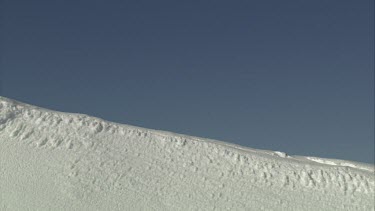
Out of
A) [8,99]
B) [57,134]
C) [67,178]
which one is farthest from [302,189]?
[8,99]

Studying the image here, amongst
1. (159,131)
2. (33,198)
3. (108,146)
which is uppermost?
(159,131)

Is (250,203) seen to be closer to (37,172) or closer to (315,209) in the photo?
(315,209)

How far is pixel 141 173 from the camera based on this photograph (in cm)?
1259

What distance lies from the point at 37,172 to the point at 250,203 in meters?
4.99

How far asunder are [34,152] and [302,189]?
652cm

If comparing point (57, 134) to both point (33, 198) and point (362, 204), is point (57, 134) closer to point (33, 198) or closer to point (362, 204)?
point (33, 198)

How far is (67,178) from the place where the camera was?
12297mm

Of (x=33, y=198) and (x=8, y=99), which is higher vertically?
(x=8, y=99)

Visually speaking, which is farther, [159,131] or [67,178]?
[159,131]

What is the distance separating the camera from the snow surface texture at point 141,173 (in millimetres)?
11469

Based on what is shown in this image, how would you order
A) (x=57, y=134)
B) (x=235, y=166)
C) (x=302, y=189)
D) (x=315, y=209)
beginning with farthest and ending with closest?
(x=57, y=134)
(x=235, y=166)
(x=302, y=189)
(x=315, y=209)

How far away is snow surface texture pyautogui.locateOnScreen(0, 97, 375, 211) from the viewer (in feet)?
37.6

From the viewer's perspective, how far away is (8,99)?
608 inches

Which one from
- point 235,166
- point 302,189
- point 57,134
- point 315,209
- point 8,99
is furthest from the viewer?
point 8,99
